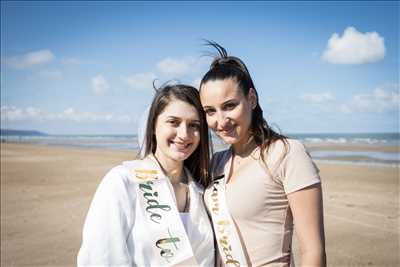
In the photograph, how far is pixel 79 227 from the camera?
7.45m

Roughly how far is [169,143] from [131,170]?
1.15 ft

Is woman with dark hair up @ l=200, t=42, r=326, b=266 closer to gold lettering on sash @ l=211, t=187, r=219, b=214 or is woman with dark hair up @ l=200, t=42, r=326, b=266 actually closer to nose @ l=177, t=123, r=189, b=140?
gold lettering on sash @ l=211, t=187, r=219, b=214

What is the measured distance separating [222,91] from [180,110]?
341 mm

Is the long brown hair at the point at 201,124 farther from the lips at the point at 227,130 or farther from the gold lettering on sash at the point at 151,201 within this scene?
the gold lettering on sash at the point at 151,201

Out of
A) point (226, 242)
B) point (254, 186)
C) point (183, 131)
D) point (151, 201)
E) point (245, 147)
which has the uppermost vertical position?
point (183, 131)

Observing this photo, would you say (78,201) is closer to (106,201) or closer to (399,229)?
(399,229)

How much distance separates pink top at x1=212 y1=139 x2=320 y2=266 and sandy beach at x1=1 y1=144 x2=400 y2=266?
11.3ft

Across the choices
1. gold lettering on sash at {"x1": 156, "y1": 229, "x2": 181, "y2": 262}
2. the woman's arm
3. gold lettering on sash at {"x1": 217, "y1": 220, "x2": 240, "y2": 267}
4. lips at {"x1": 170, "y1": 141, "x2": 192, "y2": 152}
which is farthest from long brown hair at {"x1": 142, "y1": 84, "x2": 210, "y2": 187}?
the woman's arm

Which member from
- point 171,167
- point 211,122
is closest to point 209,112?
point 211,122

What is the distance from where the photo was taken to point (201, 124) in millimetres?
2904

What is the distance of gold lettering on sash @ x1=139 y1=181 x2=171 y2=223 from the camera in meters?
2.56

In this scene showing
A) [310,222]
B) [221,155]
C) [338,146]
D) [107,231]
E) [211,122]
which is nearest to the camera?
[107,231]

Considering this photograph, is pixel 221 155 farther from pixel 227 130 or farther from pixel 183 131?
pixel 183 131

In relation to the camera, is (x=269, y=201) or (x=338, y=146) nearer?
(x=269, y=201)
